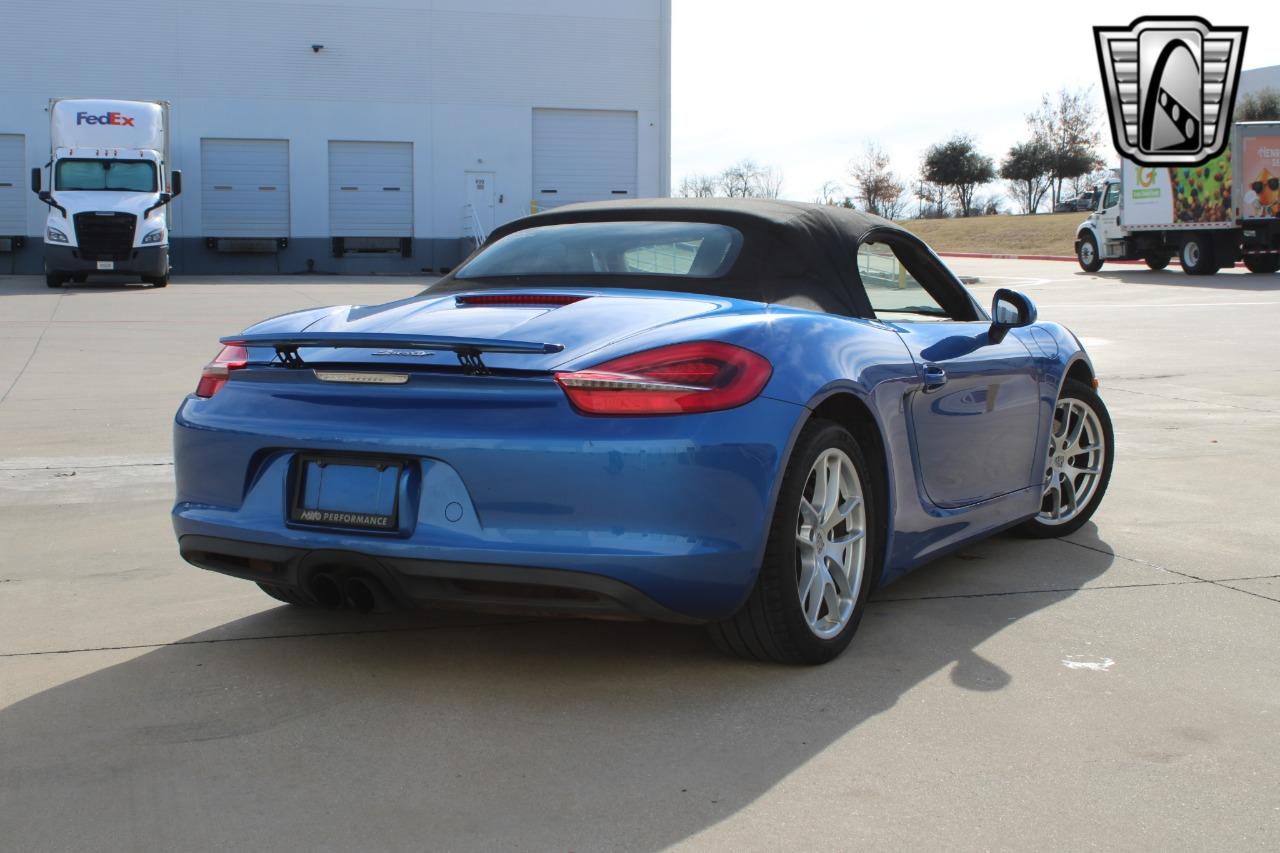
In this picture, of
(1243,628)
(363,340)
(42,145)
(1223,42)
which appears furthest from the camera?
(42,145)

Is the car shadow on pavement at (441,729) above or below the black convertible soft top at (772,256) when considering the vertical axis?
below

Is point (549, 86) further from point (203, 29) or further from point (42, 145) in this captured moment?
point (42, 145)

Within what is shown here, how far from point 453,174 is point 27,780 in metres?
38.9

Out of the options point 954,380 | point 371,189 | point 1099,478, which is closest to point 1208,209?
point 371,189

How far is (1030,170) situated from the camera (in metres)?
70.4

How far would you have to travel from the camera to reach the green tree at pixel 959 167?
73812 millimetres

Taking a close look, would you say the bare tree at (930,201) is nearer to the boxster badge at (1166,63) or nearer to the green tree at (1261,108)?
the green tree at (1261,108)

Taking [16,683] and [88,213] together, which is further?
[88,213]

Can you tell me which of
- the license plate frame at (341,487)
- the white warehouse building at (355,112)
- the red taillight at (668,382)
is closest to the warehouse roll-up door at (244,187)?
the white warehouse building at (355,112)

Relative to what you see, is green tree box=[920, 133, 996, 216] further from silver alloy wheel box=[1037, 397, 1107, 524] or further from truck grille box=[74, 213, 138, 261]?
silver alloy wheel box=[1037, 397, 1107, 524]

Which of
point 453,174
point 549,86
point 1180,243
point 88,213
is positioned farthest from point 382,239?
point 1180,243

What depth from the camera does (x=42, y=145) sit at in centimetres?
3872

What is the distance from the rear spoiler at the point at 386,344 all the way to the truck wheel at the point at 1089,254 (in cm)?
3471

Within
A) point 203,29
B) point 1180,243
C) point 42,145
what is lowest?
point 1180,243
